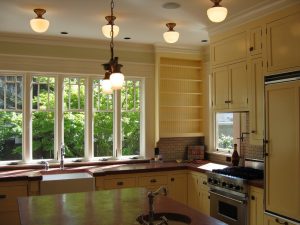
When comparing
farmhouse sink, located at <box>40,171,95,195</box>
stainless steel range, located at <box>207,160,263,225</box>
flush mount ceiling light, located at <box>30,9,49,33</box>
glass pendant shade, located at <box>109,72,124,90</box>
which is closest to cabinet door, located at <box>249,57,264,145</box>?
stainless steel range, located at <box>207,160,263,225</box>

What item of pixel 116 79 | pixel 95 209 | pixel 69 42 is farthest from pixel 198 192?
pixel 69 42

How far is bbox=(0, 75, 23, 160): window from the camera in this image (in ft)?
16.9

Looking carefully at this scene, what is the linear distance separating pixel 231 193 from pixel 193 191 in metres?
1.08

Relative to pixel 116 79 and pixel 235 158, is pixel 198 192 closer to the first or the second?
pixel 235 158

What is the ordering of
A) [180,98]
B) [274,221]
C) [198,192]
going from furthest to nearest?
[180,98] < [198,192] < [274,221]

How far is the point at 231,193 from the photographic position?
13.7 ft

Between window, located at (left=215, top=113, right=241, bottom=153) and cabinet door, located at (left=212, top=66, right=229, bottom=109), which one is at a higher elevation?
cabinet door, located at (left=212, top=66, right=229, bottom=109)

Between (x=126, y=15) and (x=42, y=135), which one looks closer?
(x=126, y=15)

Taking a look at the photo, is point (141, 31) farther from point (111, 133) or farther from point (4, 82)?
point (4, 82)

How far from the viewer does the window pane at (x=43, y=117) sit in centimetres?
529

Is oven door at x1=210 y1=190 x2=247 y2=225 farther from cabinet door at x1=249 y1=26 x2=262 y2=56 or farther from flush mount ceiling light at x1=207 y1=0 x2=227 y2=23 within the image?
flush mount ceiling light at x1=207 y1=0 x2=227 y2=23

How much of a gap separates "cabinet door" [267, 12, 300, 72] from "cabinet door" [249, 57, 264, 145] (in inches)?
10.5

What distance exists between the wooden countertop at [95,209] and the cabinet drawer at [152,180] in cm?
173

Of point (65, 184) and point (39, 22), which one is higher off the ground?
point (39, 22)
